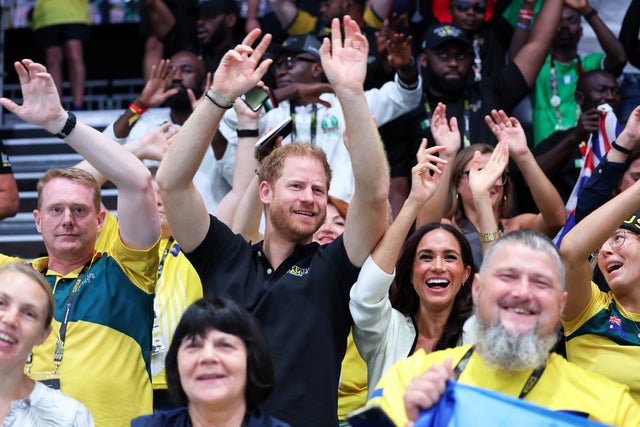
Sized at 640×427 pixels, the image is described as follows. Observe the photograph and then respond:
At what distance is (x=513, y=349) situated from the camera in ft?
10.4

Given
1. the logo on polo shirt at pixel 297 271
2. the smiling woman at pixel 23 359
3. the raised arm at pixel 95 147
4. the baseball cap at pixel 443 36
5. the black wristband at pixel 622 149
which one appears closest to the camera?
the smiling woman at pixel 23 359

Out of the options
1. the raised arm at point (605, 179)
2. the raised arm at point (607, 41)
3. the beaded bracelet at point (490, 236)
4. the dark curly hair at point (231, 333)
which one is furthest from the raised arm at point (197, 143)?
the raised arm at point (607, 41)

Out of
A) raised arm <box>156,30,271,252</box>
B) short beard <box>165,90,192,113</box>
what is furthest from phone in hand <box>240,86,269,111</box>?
short beard <box>165,90,192,113</box>

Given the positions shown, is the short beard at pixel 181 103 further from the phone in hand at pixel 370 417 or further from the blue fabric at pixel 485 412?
the blue fabric at pixel 485 412

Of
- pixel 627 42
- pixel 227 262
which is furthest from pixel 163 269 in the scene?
pixel 627 42

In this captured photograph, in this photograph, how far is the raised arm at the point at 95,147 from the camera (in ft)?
13.1

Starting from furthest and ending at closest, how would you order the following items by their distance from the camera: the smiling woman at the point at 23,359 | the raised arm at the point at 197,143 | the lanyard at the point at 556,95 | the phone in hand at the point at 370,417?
the lanyard at the point at 556,95 → the raised arm at the point at 197,143 → the smiling woman at the point at 23,359 → the phone in hand at the point at 370,417

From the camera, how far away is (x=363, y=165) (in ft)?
12.0

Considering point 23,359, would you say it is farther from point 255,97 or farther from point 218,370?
point 255,97

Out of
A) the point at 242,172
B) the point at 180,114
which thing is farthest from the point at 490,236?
the point at 180,114

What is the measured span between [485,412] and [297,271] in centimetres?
109

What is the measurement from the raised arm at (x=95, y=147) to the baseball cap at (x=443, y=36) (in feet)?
9.66

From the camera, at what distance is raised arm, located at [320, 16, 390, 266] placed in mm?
3641

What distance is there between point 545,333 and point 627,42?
431 centimetres
